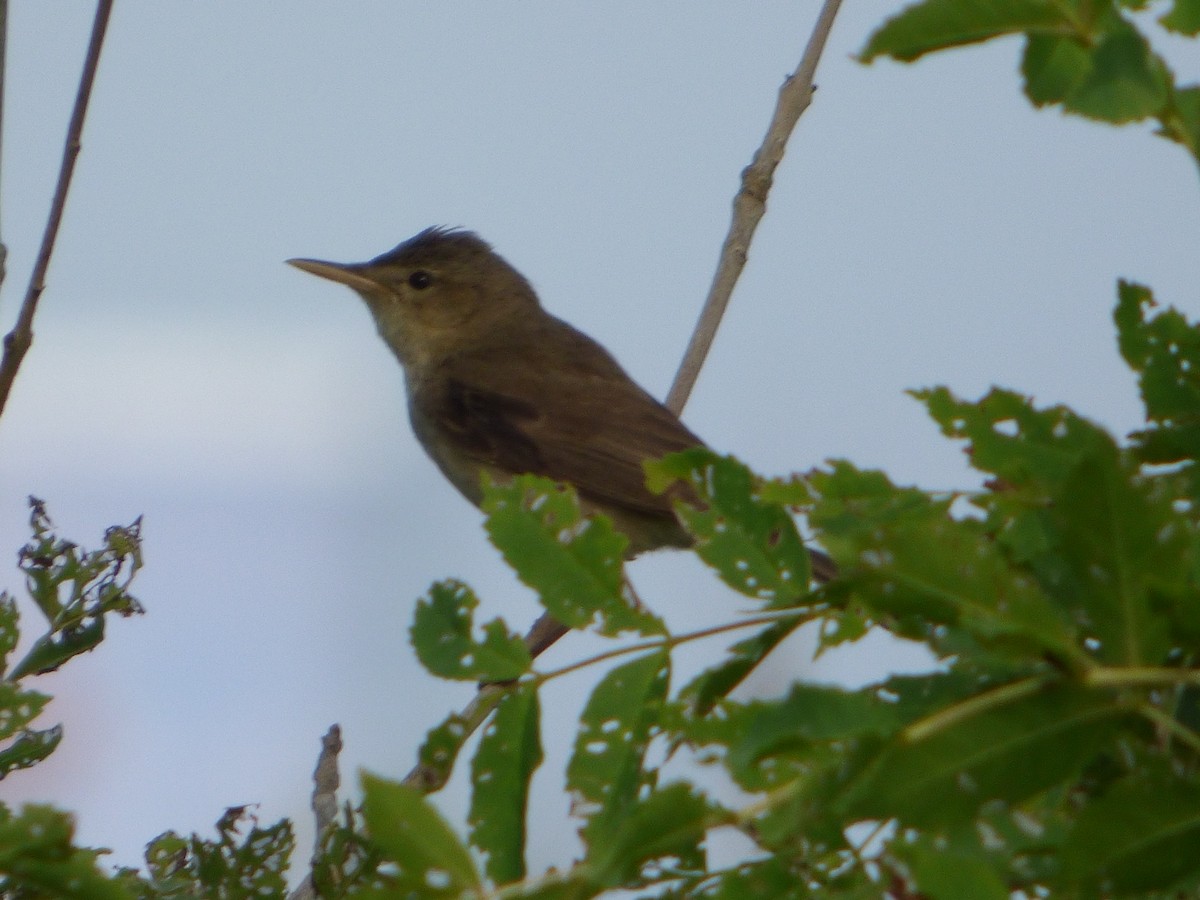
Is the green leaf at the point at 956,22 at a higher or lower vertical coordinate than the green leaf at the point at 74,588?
lower

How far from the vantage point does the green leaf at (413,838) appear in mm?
930

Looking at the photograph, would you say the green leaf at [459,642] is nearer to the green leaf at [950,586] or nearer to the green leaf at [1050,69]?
the green leaf at [950,586]

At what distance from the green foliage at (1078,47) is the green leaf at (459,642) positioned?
616mm

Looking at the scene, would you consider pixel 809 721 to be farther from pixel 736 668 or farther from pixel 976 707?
pixel 736 668

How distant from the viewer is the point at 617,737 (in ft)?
4.32

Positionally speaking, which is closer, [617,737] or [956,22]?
[956,22]

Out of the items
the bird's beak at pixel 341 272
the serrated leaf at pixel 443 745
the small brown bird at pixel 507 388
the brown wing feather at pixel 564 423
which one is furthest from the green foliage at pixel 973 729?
the bird's beak at pixel 341 272

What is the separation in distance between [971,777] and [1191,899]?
0.21 metres

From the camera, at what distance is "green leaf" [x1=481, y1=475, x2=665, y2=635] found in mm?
1370

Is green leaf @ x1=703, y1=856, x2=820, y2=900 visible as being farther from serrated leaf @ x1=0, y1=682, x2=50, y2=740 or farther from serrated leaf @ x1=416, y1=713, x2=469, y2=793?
serrated leaf @ x1=0, y1=682, x2=50, y2=740

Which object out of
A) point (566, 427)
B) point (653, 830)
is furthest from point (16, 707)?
point (566, 427)

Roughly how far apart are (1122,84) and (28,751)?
1615 millimetres

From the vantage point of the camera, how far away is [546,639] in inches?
184

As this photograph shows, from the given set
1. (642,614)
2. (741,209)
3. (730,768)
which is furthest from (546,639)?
(730,768)
